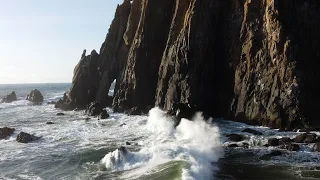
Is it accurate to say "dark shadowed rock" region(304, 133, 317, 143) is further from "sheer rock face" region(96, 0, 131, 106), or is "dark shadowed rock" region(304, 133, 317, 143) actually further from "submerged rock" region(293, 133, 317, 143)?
"sheer rock face" region(96, 0, 131, 106)

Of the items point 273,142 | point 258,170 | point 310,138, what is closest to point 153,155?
point 258,170

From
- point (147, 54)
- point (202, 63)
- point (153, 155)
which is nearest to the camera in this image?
point (153, 155)

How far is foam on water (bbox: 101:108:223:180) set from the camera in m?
23.5

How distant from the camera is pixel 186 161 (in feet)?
79.5

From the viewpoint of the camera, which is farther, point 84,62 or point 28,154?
point 84,62

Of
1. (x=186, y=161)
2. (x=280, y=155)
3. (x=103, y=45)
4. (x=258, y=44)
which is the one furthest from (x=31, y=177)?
(x=103, y=45)

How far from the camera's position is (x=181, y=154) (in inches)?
1019

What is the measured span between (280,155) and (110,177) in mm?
12333

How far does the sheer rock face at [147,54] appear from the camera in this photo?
5272 centimetres

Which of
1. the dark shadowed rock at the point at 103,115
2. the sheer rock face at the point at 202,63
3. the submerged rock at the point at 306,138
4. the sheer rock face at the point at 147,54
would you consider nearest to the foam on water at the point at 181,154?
the submerged rock at the point at 306,138

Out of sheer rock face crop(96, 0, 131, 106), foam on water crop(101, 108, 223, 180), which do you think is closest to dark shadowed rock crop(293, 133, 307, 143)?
foam on water crop(101, 108, 223, 180)

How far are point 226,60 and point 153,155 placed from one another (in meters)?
21.5

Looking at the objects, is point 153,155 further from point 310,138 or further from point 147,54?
point 147,54

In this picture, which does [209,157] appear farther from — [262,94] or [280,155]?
[262,94]
